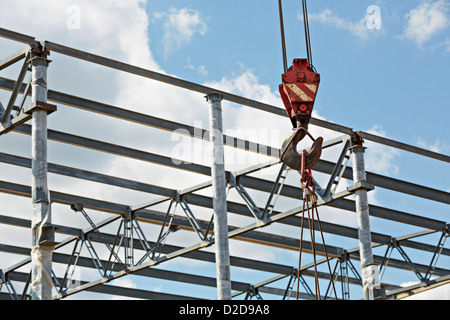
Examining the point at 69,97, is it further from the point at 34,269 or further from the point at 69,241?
the point at 69,241

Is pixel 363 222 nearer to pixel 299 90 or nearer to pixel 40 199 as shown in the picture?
pixel 40 199

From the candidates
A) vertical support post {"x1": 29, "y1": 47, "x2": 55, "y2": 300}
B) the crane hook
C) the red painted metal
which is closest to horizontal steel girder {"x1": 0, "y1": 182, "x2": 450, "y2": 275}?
vertical support post {"x1": 29, "y1": 47, "x2": 55, "y2": 300}

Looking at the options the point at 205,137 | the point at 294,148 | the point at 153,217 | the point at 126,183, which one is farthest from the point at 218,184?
the point at 294,148

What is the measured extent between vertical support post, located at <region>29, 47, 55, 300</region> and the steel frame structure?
0.81 ft

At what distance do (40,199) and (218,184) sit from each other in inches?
188

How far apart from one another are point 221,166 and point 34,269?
548 cm

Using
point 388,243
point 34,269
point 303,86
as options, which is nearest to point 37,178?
point 34,269

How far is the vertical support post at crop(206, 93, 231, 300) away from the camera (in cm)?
1912

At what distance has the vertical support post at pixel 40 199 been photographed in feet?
52.4

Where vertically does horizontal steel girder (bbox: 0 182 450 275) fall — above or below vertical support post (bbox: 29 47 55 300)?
above

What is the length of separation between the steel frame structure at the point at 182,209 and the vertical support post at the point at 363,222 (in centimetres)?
19

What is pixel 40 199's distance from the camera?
16.4m

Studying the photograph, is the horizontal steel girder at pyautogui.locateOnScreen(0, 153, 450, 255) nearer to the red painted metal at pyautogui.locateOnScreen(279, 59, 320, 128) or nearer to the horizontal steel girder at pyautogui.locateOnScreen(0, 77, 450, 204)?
the horizontal steel girder at pyautogui.locateOnScreen(0, 77, 450, 204)
